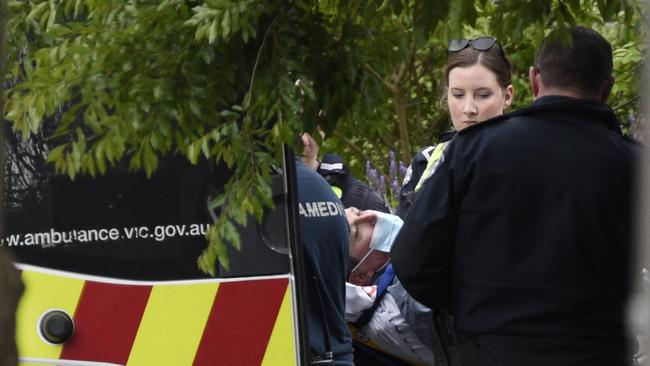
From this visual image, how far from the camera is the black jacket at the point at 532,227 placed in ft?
11.4

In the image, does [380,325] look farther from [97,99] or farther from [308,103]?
[97,99]

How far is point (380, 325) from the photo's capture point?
4.52 meters

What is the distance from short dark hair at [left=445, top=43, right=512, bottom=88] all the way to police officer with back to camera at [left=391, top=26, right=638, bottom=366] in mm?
1070

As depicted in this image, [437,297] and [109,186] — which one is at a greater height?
[109,186]

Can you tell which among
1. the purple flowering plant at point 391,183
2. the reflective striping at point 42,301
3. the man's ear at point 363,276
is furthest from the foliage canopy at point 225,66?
the purple flowering plant at point 391,183

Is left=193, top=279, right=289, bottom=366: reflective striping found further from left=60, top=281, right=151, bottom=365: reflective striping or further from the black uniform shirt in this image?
the black uniform shirt

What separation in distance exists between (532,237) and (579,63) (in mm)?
514

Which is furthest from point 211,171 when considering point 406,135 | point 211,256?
point 406,135

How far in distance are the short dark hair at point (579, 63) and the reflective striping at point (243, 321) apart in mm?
901

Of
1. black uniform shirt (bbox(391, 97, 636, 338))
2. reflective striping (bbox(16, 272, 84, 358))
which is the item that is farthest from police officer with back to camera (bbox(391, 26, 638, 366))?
reflective striping (bbox(16, 272, 84, 358))

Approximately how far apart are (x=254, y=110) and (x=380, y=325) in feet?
5.10

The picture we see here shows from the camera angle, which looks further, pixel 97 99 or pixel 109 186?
pixel 109 186

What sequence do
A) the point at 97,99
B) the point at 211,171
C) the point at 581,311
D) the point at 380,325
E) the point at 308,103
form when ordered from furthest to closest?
the point at 380,325 < the point at 211,171 < the point at 581,311 < the point at 308,103 < the point at 97,99

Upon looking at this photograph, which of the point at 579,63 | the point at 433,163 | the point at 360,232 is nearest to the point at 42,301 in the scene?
the point at 433,163
